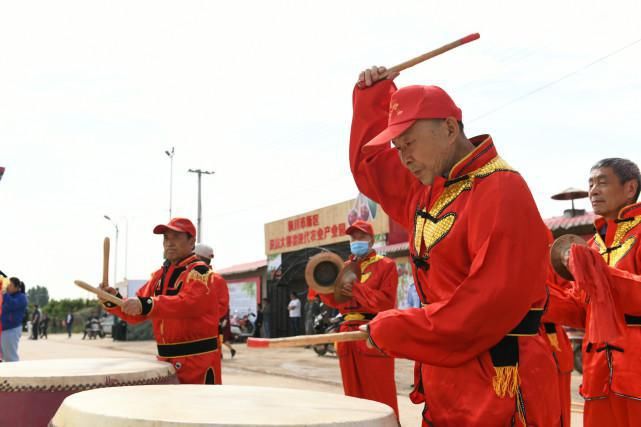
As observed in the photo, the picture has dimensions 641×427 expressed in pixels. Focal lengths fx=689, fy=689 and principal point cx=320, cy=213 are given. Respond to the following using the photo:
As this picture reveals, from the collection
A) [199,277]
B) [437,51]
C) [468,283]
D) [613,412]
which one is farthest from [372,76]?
[199,277]

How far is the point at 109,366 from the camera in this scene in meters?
3.31

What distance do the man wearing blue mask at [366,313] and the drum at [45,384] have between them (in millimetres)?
2215

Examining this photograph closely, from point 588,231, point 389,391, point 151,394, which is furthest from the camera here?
point 588,231

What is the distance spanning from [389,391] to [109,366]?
2469mm

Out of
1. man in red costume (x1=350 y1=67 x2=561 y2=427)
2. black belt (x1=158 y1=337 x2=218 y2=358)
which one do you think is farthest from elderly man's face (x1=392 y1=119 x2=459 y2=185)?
black belt (x1=158 y1=337 x2=218 y2=358)

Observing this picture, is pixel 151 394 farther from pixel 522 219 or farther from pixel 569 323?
pixel 569 323

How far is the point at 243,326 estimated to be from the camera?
877 inches

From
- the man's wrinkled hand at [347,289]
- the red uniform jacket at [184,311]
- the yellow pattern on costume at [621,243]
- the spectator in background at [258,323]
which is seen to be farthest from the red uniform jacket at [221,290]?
the spectator in background at [258,323]

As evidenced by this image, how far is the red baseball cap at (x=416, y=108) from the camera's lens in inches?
80.8

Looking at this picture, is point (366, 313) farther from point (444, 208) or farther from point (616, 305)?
point (444, 208)

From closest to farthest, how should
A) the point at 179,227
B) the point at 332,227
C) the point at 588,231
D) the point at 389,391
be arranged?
1. the point at 179,227
2. the point at 389,391
3. the point at 588,231
4. the point at 332,227

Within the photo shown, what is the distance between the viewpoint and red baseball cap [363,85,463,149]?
2053 mm

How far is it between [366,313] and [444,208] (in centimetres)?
338

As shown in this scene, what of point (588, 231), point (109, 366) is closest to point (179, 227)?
point (109, 366)
